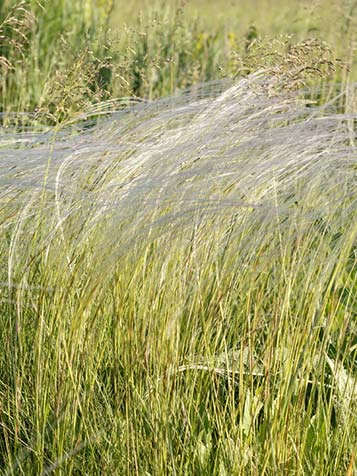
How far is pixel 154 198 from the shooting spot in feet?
6.64

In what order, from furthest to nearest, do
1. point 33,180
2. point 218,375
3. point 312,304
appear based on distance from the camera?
point 33,180 → point 218,375 → point 312,304

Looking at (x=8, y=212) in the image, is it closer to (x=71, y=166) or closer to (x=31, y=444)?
(x=71, y=166)

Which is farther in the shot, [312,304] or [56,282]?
[56,282]

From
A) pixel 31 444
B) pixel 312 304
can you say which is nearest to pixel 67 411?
pixel 31 444

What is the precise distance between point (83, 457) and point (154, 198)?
1.84 ft

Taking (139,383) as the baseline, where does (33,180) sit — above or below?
above

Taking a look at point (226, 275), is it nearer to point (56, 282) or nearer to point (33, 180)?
point (56, 282)

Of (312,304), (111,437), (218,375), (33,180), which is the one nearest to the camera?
(312,304)

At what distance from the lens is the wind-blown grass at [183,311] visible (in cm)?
187

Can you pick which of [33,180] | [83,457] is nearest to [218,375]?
[83,457]

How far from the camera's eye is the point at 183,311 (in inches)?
78.2

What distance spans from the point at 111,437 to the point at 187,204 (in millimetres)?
511

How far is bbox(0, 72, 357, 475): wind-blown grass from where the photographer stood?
1.87 metres

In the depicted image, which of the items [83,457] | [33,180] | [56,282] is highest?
[33,180]
